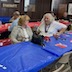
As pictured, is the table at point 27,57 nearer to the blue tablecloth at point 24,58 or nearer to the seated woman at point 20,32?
the blue tablecloth at point 24,58

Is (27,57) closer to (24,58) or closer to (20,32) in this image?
(24,58)

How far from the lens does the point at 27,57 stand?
2.18m

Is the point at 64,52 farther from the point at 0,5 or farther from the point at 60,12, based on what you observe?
the point at 60,12

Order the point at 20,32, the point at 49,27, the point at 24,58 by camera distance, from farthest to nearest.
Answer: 1. the point at 49,27
2. the point at 20,32
3. the point at 24,58

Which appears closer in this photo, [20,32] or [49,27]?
[20,32]

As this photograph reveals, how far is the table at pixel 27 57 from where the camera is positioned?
6.13ft

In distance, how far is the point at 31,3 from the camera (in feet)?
27.2

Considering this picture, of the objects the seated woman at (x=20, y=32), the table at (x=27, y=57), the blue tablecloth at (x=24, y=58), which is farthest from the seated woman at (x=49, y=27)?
the blue tablecloth at (x=24, y=58)

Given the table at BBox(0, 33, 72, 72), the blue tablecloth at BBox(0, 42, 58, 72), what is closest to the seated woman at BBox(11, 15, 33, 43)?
the table at BBox(0, 33, 72, 72)

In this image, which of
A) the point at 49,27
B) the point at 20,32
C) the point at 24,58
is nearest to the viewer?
the point at 24,58

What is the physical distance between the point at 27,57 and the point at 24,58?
0.19ft

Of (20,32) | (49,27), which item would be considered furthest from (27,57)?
(49,27)

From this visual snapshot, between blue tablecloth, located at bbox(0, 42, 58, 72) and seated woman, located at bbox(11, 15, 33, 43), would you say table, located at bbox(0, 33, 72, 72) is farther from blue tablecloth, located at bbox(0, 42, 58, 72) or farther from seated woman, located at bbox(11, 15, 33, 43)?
seated woman, located at bbox(11, 15, 33, 43)

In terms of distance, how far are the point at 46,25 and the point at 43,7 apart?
4811mm
